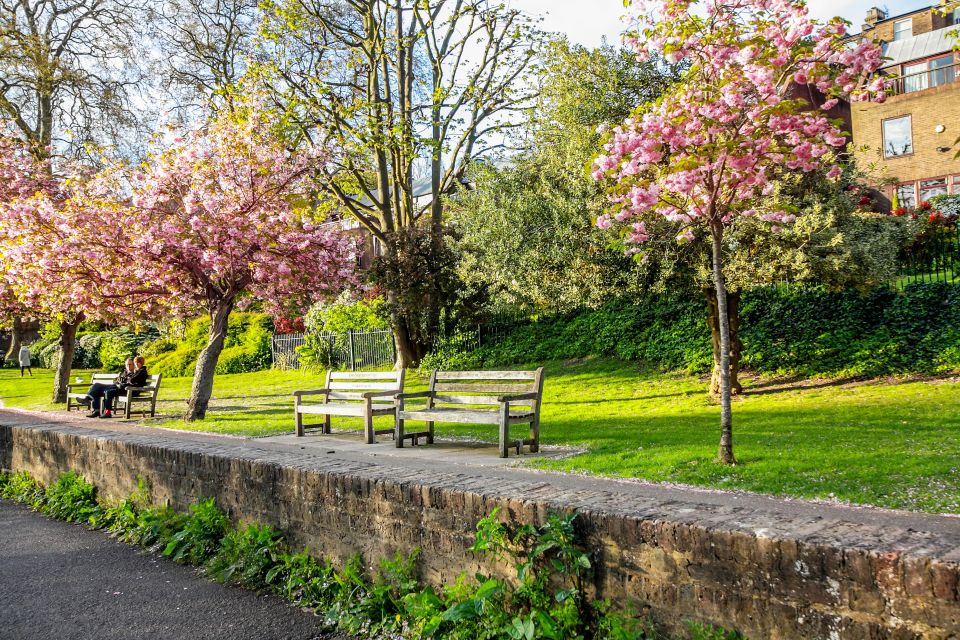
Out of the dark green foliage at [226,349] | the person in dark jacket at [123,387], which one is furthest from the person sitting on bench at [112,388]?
the dark green foliage at [226,349]

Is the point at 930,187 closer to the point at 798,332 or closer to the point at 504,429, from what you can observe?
the point at 798,332

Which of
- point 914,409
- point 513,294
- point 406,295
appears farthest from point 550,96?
point 914,409

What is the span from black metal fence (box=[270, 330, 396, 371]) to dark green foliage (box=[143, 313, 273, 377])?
2.66 metres

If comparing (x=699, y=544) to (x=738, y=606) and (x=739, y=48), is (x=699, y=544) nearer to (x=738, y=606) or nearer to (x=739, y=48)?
(x=738, y=606)

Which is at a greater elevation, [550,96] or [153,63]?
[153,63]

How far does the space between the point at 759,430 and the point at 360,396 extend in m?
5.36

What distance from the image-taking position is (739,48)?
23.8 ft

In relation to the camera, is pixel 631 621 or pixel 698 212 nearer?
pixel 631 621

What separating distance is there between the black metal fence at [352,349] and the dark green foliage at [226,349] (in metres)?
2.66

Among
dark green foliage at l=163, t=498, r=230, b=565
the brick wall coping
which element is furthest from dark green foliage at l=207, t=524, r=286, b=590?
the brick wall coping

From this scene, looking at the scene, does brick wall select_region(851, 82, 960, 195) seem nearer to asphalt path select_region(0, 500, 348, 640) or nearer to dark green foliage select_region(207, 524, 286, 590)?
dark green foliage select_region(207, 524, 286, 590)

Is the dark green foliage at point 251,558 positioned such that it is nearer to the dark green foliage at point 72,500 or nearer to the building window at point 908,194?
the dark green foliage at point 72,500

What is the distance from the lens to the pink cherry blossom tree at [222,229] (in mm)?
13969

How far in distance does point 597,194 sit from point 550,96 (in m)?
3.73
